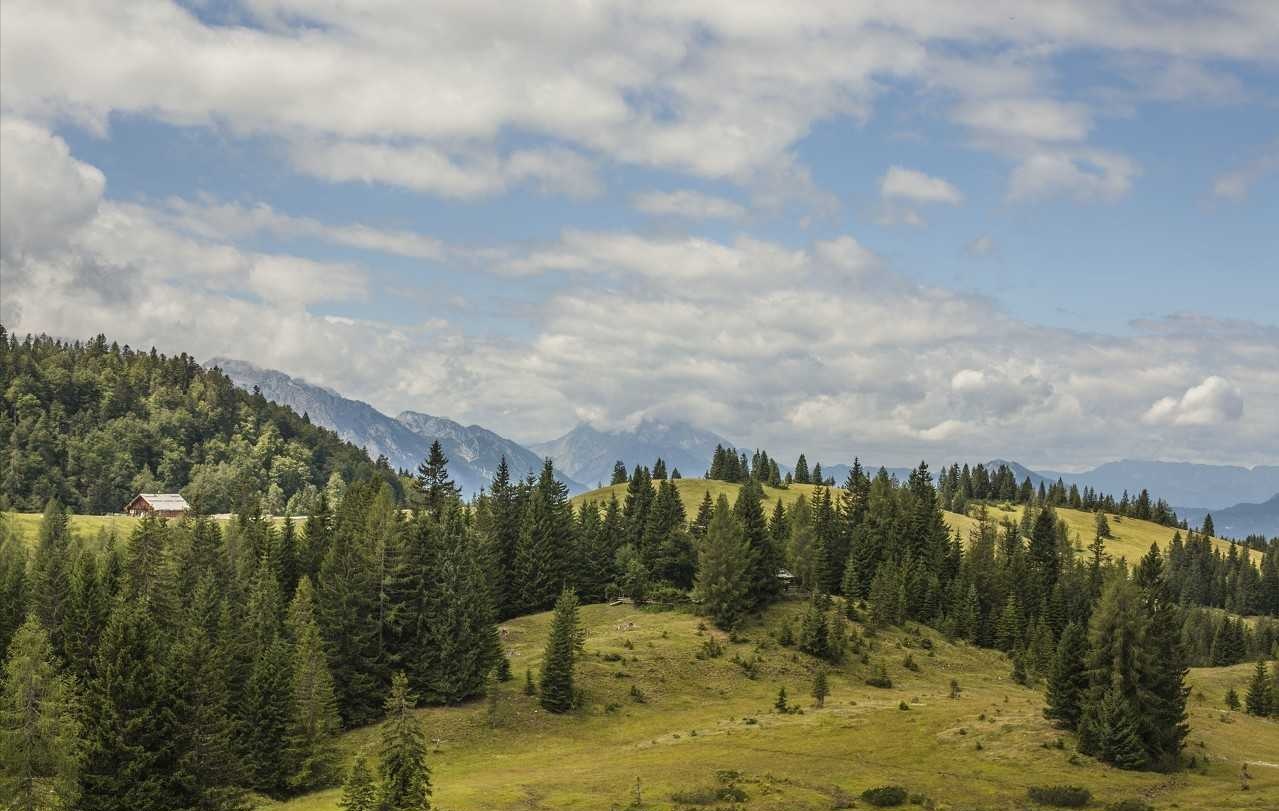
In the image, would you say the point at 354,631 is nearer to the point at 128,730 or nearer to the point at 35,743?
the point at 128,730

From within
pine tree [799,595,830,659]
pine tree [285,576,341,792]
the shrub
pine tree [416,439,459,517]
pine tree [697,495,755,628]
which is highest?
pine tree [416,439,459,517]

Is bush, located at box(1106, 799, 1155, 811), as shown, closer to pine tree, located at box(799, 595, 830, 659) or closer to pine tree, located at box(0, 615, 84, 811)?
pine tree, located at box(799, 595, 830, 659)

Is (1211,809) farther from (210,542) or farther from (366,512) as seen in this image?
Result: (210,542)

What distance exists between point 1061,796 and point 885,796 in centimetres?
1189

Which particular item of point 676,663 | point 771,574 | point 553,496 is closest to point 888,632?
point 771,574

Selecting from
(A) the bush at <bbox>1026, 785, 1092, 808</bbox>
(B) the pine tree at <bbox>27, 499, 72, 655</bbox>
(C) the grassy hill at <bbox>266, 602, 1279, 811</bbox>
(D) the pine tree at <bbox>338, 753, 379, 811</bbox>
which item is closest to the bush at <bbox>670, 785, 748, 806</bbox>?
(C) the grassy hill at <bbox>266, 602, 1279, 811</bbox>

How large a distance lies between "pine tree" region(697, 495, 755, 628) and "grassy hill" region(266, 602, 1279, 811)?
13.8ft

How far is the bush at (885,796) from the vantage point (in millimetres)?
64188

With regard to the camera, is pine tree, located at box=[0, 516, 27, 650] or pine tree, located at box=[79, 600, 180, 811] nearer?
pine tree, located at box=[79, 600, 180, 811]

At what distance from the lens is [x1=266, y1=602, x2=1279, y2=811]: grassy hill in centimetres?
6744

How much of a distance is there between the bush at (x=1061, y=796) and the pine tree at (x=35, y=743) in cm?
6529

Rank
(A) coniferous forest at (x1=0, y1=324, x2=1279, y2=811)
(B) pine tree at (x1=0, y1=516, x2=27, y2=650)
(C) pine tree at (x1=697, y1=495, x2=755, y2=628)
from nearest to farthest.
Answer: (A) coniferous forest at (x1=0, y1=324, x2=1279, y2=811), (B) pine tree at (x1=0, y1=516, x2=27, y2=650), (C) pine tree at (x1=697, y1=495, x2=755, y2=628)

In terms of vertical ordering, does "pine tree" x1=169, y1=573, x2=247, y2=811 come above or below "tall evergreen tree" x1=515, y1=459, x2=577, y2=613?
below

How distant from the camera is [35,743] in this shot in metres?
62.6
